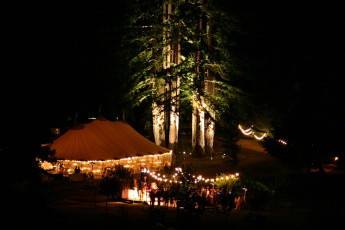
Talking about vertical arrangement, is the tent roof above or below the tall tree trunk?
below

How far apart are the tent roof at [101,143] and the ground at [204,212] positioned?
2.15m

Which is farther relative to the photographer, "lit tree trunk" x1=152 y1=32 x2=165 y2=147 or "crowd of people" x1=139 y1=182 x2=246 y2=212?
"lit tree trunk" x1=152 y1=32 x2=165 y2=147

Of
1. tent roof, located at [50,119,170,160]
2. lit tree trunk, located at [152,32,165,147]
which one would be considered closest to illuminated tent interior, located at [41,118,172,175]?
tent roof, located at [50,119,170,160]

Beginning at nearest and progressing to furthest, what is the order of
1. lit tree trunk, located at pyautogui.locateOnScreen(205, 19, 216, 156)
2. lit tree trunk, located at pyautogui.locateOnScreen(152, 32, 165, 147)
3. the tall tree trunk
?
the tall tree trunk
lit tree trunk, located at pyautogui.locateOnScreen(152, 32, 165, 147)
lit tree trunk, located at pyautogui.locateOnScreen(205, 19, 216, 156)

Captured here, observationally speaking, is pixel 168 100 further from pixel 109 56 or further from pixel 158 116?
pixel 109 56

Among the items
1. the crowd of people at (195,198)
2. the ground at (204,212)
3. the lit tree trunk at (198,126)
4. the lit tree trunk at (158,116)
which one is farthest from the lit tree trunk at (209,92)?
the crowd of people at (195,198)

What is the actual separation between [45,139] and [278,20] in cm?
1460

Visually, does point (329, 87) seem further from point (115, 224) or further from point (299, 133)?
point (115, 224)

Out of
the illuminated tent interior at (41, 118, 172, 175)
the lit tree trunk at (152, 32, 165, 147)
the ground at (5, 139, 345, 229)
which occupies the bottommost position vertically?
the ground at (5, 139, 345, 229)

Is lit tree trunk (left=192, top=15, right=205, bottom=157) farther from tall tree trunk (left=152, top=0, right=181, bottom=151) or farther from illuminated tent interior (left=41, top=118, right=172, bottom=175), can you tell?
illuminated tent interior (left=41, top=118, right=172, bottom=175)

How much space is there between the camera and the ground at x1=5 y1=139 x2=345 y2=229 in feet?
23.1

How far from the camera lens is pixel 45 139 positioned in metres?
7.66

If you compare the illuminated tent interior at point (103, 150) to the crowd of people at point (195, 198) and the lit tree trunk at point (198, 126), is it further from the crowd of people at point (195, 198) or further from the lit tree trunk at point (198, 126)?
the crowd of people at point (195, 198)

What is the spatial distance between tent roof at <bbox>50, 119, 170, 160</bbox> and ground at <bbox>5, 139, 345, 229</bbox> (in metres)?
2.15
